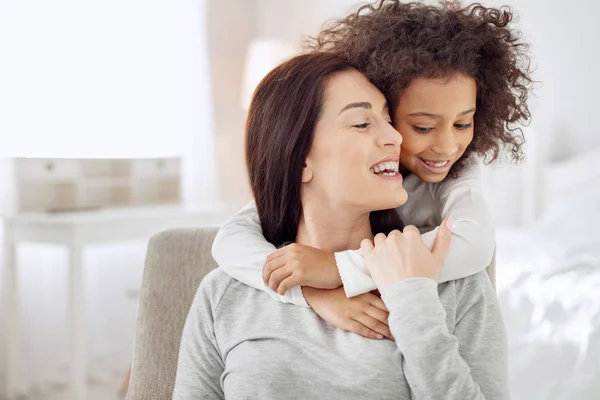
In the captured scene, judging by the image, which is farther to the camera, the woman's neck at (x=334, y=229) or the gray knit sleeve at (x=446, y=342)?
the woman's neck at (x=334, y=229)

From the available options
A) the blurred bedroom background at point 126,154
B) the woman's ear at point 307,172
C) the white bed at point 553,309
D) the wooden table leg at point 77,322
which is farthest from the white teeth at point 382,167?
the wooden table leg at point 77,322

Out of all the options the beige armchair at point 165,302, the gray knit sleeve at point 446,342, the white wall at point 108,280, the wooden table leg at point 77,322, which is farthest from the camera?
the white wall at point 108,280

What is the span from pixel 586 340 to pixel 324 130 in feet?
3.31

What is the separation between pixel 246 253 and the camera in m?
1.16

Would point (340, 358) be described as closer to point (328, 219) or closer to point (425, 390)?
point (425, 390)

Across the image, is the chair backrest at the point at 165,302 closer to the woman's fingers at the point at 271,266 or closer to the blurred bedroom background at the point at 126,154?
the woman's fingers at the point at 271,266

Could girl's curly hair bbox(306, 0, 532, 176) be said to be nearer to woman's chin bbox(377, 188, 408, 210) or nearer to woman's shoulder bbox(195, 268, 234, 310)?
woman's chin bbox(377, 188, 408, 210)

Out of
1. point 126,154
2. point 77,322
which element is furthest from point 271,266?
point 126,154

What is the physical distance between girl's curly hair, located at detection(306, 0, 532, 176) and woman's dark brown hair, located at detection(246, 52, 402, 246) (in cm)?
6

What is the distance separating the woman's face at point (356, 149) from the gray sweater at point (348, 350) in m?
0.17

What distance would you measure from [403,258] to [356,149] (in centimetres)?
20

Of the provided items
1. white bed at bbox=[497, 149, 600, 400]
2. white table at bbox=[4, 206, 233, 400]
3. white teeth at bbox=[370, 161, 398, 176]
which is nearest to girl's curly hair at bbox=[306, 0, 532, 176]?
white teeth at bbox=[370, 161, 398, 176]

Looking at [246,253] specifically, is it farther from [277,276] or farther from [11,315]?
[11,315]

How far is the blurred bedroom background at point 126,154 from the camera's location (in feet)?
9.16
